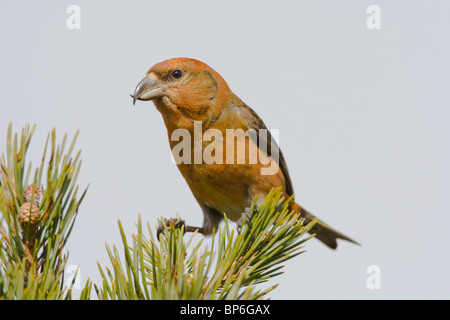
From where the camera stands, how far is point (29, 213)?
188 centimetres

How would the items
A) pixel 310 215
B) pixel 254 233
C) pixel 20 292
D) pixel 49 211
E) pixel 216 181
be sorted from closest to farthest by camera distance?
pixel 20 292 < pixel 49 211 < pixel 254 233 < pixel 216 181 < pixel 310 215

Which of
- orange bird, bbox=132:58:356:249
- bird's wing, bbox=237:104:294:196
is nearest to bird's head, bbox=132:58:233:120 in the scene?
orange bird, bbox=132:58:356:249

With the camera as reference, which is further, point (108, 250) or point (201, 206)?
point (201, 206)

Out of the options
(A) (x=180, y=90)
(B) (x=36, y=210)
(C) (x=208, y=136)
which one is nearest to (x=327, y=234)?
(C) (x=208, y=136)

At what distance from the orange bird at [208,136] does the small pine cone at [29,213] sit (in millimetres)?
1988

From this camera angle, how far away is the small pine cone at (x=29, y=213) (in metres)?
1.88

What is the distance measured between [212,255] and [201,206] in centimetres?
226

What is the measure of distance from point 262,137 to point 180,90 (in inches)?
33.9

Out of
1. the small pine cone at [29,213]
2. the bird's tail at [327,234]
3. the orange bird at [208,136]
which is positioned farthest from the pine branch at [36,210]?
the bird's tail at [327,234]

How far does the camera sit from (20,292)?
167cm

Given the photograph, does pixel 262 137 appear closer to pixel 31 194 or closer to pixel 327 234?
pixel 327 234
